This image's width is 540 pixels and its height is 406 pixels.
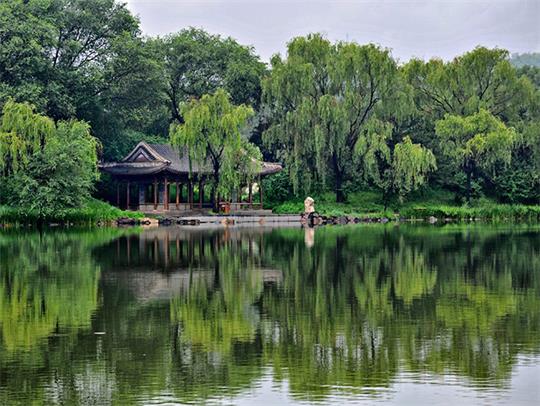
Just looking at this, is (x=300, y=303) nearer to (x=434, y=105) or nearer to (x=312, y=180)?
(x=312, y=180)

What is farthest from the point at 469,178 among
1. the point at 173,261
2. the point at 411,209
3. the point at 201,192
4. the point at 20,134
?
the point at 173,261

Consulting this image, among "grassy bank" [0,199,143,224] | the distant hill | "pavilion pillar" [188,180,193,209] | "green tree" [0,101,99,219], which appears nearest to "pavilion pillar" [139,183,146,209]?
"pavilion pillar" [188,180,193,209]

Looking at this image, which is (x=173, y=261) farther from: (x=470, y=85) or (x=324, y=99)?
(x=470, y=85)

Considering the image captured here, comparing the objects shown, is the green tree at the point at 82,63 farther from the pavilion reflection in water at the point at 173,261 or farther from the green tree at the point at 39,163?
the pavilion reflection in water at the point at 173,261

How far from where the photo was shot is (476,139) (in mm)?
46750

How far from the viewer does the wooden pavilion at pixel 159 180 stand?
46125mm

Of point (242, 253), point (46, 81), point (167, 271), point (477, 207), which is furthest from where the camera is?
point (477, 207)

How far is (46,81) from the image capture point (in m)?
44.2

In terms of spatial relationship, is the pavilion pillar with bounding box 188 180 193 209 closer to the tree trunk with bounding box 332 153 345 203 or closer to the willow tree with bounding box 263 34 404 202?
the willow tree with bounding box 263 34 404 202

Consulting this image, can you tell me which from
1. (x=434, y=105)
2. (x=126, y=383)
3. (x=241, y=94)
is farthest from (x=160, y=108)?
(x=126, y=383)

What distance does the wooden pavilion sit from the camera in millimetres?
46125

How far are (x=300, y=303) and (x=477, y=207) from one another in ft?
118

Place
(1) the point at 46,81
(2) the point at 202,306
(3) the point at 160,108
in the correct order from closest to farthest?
(2) the point at 202,306 < (1) the point at 46,81 < (3) the point at 160,108

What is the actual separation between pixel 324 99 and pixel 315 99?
167 centimetres
